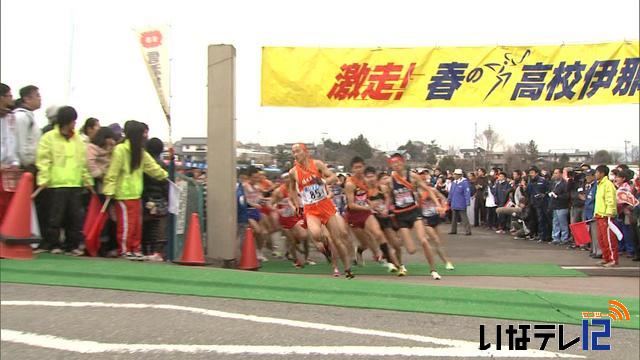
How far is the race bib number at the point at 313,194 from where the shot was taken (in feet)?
27.9

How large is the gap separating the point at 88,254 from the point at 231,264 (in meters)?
2.38

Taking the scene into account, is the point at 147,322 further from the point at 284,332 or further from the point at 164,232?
the point at 164,232

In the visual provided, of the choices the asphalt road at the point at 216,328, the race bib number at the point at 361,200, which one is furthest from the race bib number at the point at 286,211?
the asphalt road at the point at 216,328

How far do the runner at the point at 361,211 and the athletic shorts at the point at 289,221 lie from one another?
103 centimetres

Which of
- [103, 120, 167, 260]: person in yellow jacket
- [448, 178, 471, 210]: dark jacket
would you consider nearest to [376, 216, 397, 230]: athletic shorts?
[103, 120, 167, 260]: person in yellow jacket

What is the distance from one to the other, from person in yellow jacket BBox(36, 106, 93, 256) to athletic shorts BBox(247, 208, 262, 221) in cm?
324

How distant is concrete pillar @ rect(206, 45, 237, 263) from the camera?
9.02 m

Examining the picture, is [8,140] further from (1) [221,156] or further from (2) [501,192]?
(2) [501,192]

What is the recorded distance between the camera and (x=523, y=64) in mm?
10867

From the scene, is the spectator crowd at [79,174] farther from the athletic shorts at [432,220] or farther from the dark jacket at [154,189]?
the athletic shorts at [432,220]

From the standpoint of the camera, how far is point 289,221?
10.3m

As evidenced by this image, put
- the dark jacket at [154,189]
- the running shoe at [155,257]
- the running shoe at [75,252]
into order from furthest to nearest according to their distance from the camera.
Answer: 1. the dark jacket at [154,189]
2. the running shoe at [155,257]
3. the running shoe at [75,252]

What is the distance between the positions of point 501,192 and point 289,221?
9.41 m

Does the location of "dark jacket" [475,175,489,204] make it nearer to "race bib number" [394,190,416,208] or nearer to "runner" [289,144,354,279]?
"race bib number" [394,190,416,208]
